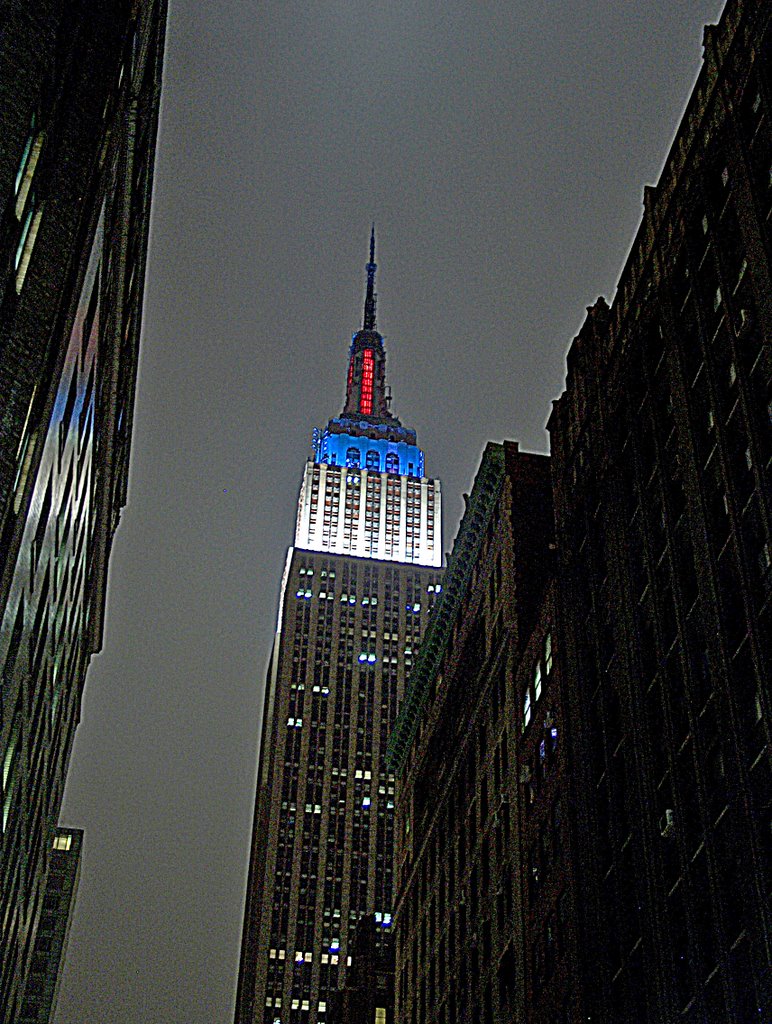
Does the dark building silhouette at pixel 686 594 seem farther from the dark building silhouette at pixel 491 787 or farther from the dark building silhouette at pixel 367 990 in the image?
the dark building silhouette at pixel 367 990

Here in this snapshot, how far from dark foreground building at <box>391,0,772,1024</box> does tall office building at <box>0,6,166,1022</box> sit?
82.1 feet

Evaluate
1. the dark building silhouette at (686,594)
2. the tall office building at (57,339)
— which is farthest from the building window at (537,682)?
the tall office building at (57,339)

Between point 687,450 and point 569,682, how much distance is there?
17.0 metres

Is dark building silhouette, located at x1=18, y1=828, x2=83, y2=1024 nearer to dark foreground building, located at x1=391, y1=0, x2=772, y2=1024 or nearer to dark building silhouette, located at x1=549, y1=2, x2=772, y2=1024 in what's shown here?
dark foreground building, located at x1=391, y1=0, x2=772, y2=1024

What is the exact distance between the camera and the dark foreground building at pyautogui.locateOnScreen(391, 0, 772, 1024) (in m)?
45.0

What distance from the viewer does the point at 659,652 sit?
53.5 metres

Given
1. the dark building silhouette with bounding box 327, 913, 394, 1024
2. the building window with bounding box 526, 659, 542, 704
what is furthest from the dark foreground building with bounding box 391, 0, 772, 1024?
the dark building silhouette with bounding box 327, 913, 394, 1024

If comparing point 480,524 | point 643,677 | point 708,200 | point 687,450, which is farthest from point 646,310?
point 480,524

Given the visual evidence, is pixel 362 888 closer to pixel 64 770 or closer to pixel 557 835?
pixel 64 770

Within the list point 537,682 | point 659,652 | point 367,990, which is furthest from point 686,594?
point 367,990

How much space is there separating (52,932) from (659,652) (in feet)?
486

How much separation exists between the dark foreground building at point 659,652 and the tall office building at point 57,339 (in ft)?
82.1

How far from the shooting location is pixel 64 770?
9300cm

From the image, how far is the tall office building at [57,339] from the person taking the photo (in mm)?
28391
